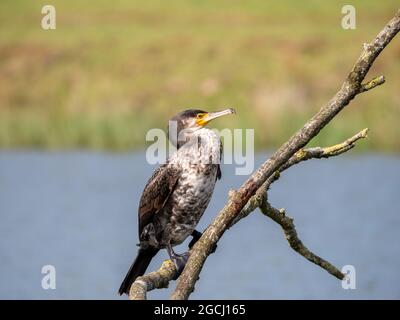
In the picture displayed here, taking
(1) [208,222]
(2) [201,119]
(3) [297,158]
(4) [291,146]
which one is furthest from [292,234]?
(1) [208,222]

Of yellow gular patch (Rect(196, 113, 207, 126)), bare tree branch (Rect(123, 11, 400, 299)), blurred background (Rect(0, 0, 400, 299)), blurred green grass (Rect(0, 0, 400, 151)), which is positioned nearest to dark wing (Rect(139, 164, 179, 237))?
yellow gular patch (Rect(196, 113, 207, 126))

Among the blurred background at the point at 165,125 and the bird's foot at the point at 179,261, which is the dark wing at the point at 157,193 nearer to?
the bird's foot at the point at 179,261

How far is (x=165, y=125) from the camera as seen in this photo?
924 inches

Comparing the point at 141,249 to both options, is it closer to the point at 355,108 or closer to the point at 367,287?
the point at 367,287

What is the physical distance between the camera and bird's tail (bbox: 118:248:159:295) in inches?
283

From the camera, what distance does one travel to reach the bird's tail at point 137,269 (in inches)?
283

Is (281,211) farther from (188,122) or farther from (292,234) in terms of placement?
(188,122)

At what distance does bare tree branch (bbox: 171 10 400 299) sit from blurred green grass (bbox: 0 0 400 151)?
14.2 metres

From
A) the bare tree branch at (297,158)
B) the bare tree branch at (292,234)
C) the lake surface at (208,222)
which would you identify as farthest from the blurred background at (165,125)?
the bare tree branch at (297,158)

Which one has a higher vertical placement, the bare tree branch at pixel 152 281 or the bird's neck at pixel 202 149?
the bird's neck at pixel 202 149

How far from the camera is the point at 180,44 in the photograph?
3303cm

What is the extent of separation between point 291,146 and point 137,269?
6.09 ft

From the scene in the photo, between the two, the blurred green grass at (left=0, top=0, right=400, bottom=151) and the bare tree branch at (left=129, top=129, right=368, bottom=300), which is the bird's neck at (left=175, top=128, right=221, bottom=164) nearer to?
the bare tree branch at (left=129, top=129, right=368, bottom=300)

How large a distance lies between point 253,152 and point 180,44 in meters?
11.3
